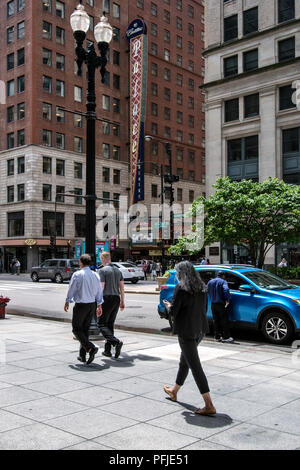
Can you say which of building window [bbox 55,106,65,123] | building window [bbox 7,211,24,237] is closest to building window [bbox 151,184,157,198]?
building window [bbox 55,106,65,123]

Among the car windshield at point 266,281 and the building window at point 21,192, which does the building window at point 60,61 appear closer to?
the building window at point 21,192

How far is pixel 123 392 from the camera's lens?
641cm

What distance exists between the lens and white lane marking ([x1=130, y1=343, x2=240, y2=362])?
29.4 feet

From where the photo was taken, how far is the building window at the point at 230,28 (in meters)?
38.0

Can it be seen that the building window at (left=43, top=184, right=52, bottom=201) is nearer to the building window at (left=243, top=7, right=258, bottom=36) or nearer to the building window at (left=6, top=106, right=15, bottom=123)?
the building window at (left=6, top=106, right=15, bottom=123)

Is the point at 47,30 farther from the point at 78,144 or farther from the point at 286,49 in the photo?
the point at 286,49

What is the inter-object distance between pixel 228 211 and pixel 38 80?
4028 cm

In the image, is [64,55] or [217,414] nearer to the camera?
[217,414]

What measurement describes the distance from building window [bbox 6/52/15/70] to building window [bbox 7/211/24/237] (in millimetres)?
17678

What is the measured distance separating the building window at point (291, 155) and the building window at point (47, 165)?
3048cm

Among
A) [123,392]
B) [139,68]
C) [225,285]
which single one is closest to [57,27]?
[139,68]

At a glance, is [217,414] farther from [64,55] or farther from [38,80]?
[64,55]

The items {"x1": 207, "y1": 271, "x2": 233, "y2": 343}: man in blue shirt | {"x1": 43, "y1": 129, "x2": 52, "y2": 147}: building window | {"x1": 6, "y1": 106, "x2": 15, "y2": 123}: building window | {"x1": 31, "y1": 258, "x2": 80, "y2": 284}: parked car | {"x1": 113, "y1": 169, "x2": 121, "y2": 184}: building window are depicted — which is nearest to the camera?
{"x1": 207, "y1": 271, "x2": 233, "y2": 343}: man in blue shirt

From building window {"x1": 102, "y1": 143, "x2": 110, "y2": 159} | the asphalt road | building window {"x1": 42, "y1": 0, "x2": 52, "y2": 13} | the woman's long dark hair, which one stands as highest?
building window {"x1": 42, "y1": 0, "x2": 52, "y2": 13}
